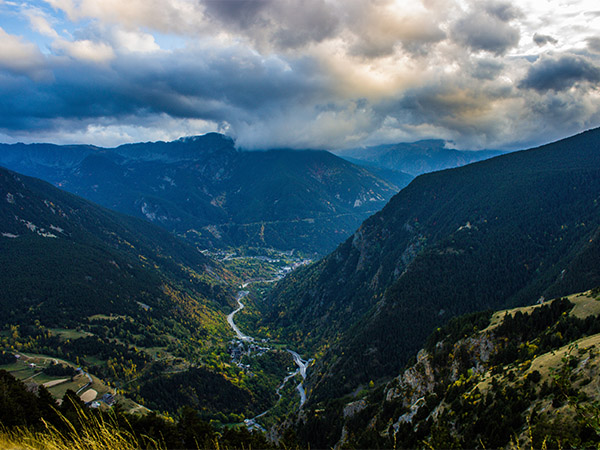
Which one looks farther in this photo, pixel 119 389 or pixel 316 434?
pixel 119 389

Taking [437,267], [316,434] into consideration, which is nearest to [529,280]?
[437,267]

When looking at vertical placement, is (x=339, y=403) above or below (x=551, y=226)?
below

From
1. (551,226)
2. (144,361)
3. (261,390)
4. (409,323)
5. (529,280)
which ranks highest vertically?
(551,226)

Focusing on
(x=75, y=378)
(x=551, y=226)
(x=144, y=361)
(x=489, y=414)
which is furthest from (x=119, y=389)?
(x=551, y=226)

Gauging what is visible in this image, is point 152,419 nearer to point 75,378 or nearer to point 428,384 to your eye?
point 428,384

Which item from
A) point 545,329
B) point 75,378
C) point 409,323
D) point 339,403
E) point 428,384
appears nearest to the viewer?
point 545,329

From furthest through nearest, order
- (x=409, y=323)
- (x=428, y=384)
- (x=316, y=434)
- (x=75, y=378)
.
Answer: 1. (x=409, y=323)
2. (x=75, y=378)
3. (x=316, y=434)
4. (x=428, y=384)

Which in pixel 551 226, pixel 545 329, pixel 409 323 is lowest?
pixel 409 323

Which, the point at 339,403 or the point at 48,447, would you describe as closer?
the point at 48,447

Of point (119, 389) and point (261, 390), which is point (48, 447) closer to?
point (119, 389)
